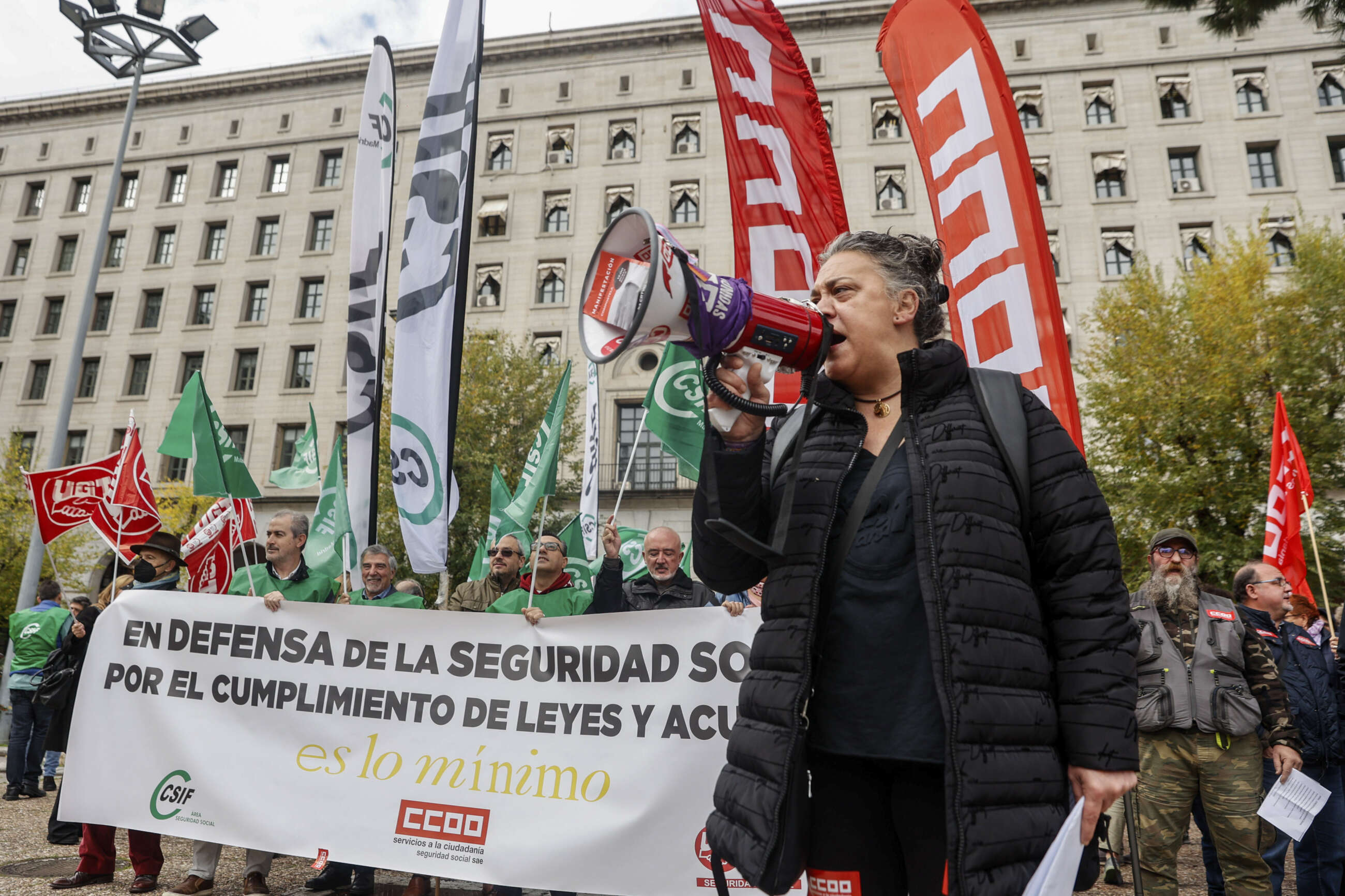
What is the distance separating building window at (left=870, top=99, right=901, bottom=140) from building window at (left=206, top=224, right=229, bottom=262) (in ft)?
81.0

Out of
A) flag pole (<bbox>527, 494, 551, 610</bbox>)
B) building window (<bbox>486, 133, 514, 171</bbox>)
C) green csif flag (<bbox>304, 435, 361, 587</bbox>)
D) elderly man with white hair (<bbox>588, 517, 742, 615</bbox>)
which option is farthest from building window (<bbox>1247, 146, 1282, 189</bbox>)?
flag pole (<bbox>527, 494, 551, 610</bbox>)

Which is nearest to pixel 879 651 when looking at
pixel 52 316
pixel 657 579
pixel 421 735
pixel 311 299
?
pixel 421 735

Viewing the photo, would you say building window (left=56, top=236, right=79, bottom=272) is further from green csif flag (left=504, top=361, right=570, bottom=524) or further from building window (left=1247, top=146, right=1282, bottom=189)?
building window (left=1247, top=146, right=1282, bottom=189)

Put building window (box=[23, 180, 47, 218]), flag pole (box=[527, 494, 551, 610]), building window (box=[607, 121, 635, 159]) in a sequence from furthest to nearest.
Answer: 1. building window (box=[23, 180, 47, 218])
2. building window (box=[607, 121, 635, 159])
3. flag pole (box=[527, 494, 551, 610])

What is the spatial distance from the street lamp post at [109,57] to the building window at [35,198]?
2515cm

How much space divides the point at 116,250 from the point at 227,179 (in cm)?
524

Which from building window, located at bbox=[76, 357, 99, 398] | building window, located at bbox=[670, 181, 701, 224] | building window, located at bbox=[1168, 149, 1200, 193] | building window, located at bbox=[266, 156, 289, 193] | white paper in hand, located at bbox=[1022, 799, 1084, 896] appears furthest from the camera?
building window, located at bbox=[266, 156, 289, 193]

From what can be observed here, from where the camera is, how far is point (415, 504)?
5.34 meters

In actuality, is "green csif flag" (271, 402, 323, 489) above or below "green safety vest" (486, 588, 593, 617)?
above

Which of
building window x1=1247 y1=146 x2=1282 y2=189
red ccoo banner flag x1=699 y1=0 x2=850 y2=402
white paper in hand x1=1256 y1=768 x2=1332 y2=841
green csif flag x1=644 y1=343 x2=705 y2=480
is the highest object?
building window x1=1247 y1=146 x2=1282 y2=189

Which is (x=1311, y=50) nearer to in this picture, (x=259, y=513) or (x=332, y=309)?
(x=332, y=309)

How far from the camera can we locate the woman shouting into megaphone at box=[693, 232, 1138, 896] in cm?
167

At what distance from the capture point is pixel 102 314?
35.1 m

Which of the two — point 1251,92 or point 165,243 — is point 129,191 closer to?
point 165,243
